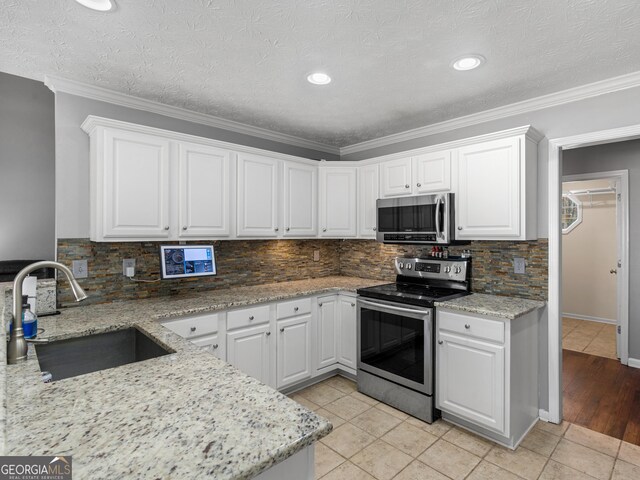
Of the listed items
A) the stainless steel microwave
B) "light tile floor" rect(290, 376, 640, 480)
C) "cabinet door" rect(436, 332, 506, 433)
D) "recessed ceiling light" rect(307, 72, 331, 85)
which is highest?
"recessed ceiling light" rect(307, 72, 331, 85)

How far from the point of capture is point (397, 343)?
113 inches

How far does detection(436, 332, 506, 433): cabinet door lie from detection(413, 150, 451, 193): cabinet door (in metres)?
1.26

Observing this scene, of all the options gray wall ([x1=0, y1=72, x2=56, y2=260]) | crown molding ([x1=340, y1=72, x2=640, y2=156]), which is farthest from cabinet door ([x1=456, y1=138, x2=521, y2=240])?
gray wall ([x1=0, y1=72, x2=56, y2=260])

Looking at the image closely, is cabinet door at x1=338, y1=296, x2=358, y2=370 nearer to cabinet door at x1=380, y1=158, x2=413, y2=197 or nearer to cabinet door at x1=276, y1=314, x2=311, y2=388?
cabinet door at x1=276, y1=314, x2=311, y2=388

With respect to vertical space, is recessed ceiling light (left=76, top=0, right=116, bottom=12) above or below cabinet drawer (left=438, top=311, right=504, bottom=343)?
above

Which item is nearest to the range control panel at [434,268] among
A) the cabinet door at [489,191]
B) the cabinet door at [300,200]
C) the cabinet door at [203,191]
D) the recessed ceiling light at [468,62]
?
the cabinet door at [489,191]

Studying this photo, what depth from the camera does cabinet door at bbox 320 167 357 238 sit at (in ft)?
Answer: 12.1

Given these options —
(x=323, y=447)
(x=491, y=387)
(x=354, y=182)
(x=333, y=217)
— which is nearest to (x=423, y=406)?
(x=491, y=387)

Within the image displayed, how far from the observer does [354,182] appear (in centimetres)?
371

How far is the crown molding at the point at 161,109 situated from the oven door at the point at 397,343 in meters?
1.91

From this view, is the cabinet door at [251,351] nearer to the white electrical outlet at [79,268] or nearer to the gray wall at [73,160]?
the white electrical outlet at [79,268]

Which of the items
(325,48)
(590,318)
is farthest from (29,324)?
(590,318)

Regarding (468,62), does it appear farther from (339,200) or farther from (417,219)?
(339,200)

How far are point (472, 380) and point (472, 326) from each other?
0.39 meters
